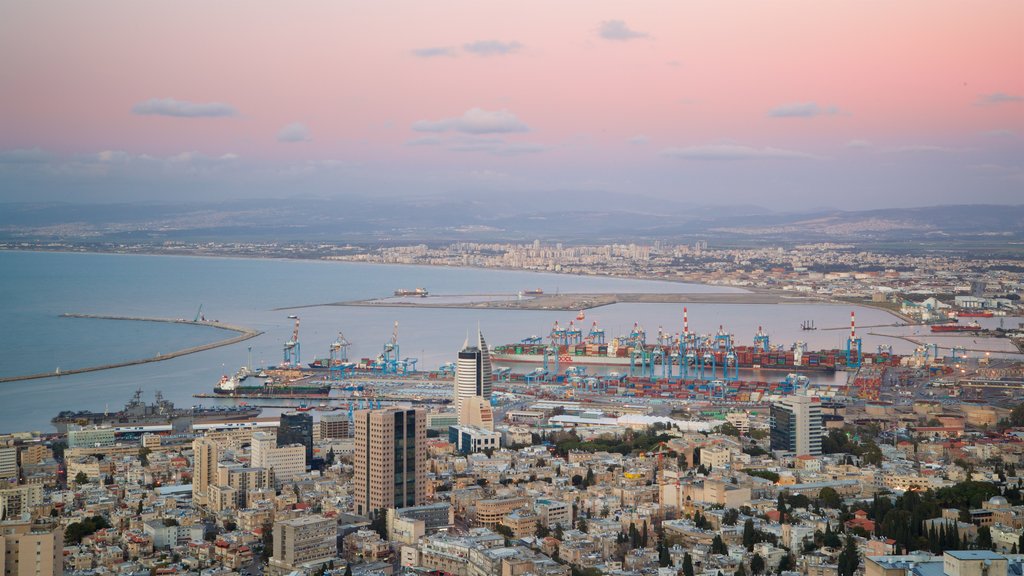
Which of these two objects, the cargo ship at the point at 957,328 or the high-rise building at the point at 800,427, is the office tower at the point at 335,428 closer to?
the high-rise building at the point at 800,427

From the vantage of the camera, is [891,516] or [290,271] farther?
[290,271]

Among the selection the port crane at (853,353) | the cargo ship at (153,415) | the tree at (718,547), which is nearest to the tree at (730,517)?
the tree at (718,547)

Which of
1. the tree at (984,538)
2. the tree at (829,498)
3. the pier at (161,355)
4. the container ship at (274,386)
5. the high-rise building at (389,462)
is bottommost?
the container ship at (274,386)

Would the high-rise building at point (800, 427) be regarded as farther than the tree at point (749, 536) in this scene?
Yes

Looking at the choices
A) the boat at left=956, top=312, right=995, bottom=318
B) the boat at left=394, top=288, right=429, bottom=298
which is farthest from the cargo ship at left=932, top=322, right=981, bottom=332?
the boat at left=394, top=288, right=429, bottom=298

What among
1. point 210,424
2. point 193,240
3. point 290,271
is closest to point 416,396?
point 210,424

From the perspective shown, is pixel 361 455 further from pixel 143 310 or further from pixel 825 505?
pixel 143 310

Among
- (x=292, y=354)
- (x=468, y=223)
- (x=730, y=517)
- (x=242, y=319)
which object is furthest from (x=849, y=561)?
(x=468, y=223)

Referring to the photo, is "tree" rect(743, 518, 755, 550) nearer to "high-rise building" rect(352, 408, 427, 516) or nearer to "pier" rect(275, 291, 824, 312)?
"high-rise building" rect(352, 408, 427, 516)
